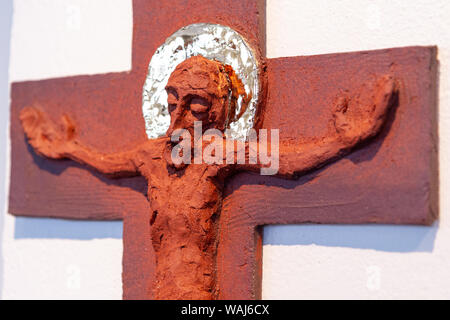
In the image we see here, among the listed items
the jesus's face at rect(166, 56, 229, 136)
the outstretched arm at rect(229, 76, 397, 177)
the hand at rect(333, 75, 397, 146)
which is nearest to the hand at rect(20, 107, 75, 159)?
the jesus's face at rect(166, 56, 229, 136)

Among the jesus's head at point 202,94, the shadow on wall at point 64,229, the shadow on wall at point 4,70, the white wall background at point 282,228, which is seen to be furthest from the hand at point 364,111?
the shadow on wall at point 4,70

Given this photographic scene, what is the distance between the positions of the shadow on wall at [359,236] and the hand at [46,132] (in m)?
0.60

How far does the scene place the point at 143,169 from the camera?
1493 millimetres

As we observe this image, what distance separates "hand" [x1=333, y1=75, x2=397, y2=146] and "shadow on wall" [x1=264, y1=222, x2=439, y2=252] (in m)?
0.19

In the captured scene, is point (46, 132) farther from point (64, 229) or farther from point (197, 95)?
point (197, 95)

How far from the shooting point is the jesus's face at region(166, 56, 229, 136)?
4.56ft

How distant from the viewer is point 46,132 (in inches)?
67.1

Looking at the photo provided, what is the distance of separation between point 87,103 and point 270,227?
1.97 feet

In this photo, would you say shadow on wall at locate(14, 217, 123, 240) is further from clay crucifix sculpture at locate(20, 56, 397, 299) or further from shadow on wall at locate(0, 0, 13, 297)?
clay crucifix sculpture at locate(20, 56, 397, 299)

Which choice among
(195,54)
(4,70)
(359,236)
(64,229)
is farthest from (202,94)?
(4,70)

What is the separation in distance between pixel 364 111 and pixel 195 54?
0.43 meters

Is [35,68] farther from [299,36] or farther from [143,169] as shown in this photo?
[299,36]

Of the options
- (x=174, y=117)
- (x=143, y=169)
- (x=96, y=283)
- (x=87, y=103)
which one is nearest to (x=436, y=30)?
(x=174, y=117)

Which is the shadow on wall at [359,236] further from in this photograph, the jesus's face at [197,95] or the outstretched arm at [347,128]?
the jesus's face at [197,95]
